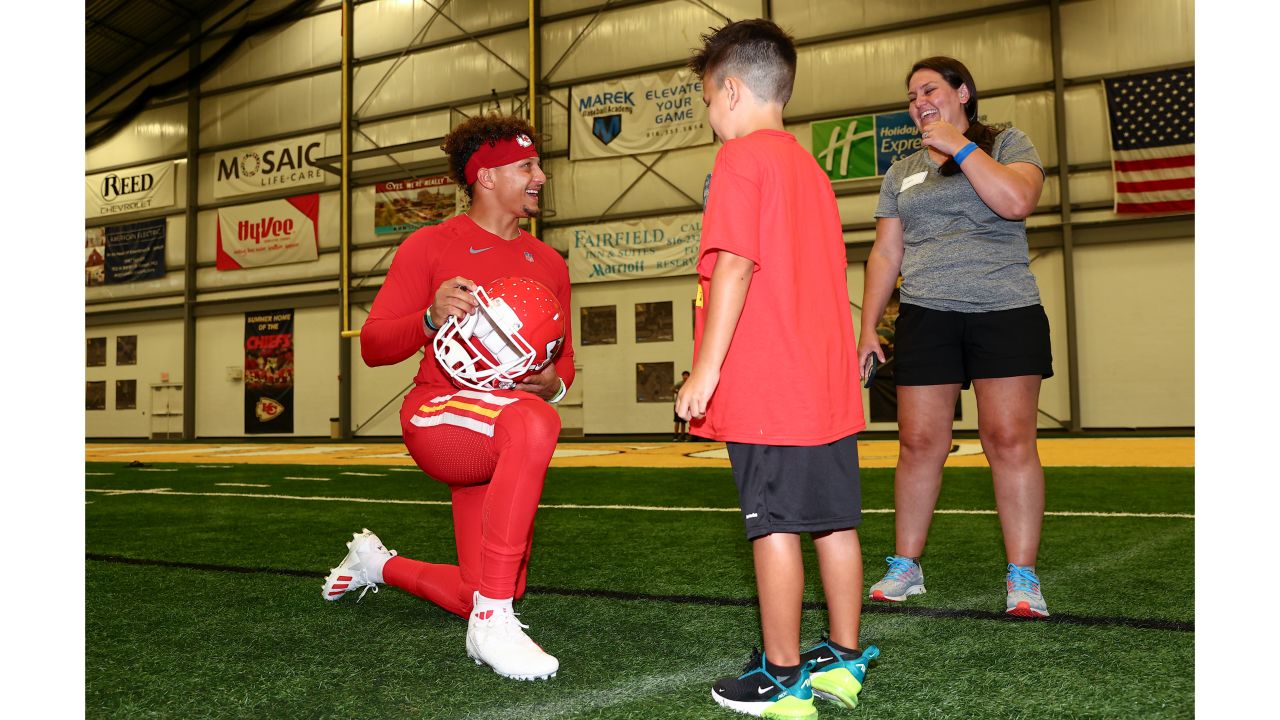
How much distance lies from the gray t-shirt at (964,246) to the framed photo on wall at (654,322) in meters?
12.4

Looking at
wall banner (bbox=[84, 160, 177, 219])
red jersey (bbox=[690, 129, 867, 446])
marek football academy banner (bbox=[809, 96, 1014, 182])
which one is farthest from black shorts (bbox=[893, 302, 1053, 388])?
wall banner (bbox=[84, 160, 177, 219])

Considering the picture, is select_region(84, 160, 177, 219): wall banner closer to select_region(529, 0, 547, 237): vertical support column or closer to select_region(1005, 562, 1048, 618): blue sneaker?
select_region(529, 0, 547, 237): vertical support column

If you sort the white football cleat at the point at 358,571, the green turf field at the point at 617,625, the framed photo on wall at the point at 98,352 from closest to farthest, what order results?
the green turf field at the point at 617,625 → the white football cleat at the point at 358,571 → the framed photo on wall at the point at 98,352

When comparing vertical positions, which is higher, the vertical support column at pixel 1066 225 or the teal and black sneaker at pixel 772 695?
the vertical support column at pixel 1066 225

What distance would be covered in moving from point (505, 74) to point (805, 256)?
15234 millimetres

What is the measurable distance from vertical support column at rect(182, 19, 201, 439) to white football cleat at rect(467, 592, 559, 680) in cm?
1881

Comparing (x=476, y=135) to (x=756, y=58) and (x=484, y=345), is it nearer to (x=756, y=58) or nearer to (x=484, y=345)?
(x=484, y=345)

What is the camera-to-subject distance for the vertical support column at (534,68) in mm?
14516

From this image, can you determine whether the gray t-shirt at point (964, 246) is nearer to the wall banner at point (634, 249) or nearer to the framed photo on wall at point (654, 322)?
the wall banner at point (634, 249)

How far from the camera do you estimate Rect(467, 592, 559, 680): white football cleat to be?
192 cm

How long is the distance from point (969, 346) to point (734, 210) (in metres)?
1.15

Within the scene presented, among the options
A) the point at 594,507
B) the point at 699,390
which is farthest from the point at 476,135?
the point at 594,507

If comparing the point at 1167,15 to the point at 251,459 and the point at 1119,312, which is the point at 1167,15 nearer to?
the point at 1119,312

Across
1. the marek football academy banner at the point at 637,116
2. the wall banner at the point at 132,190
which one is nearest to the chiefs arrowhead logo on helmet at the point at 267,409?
the wall banner at the point at 132,190
